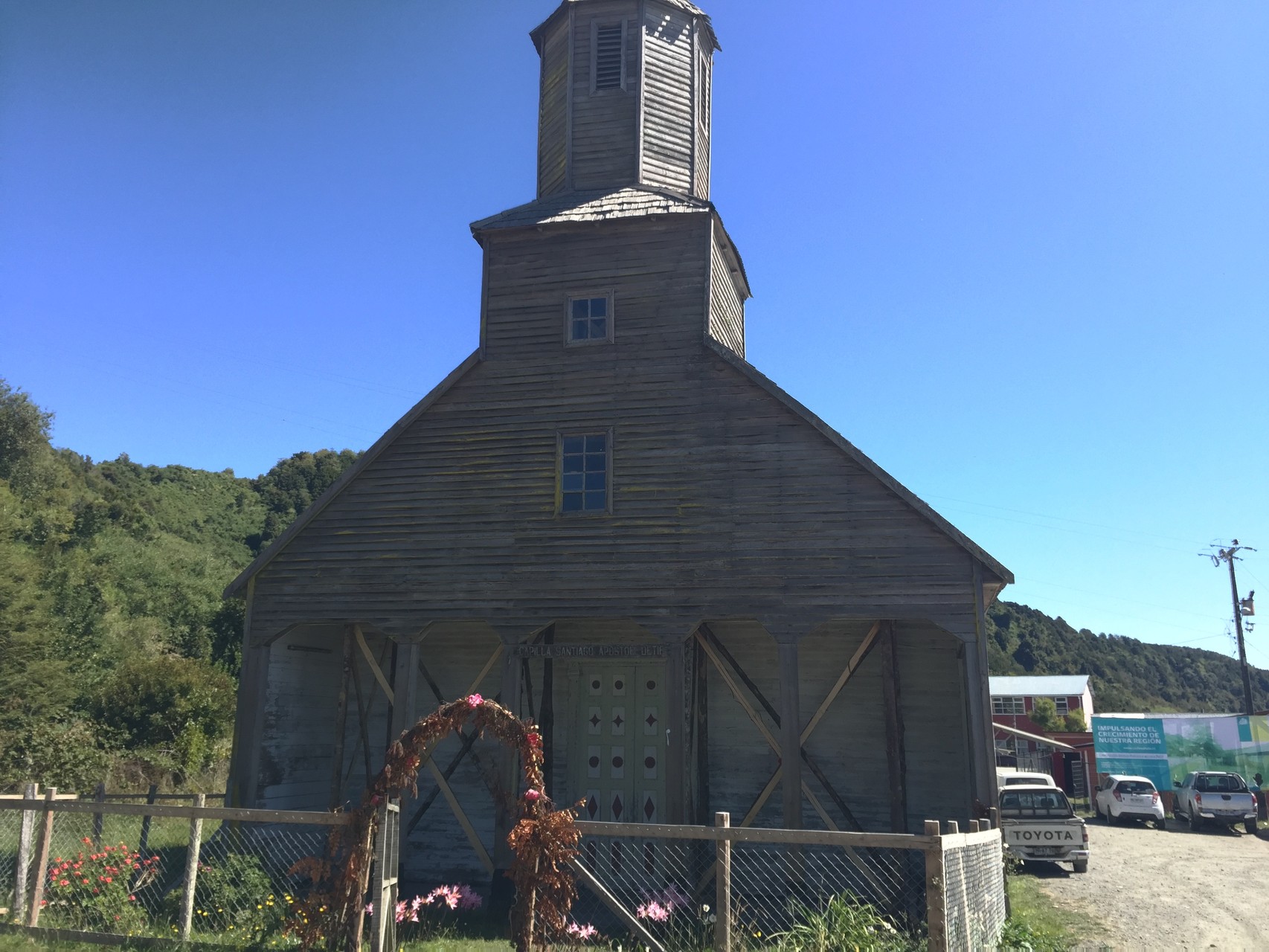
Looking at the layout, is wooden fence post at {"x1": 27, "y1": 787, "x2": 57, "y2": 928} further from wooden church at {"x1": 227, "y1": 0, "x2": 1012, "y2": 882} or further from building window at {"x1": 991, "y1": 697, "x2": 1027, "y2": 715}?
building window at {"x1": 991, "y1": 697, "x2": 1027, "y2": 715}

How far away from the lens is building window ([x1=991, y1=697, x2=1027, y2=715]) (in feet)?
171

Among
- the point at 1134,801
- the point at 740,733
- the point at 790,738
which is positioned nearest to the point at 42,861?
the point at 790,738

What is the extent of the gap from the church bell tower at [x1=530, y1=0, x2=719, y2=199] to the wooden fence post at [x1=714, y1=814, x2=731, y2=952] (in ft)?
37.8

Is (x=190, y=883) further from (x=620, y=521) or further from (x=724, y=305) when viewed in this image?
(x=724, y=305)

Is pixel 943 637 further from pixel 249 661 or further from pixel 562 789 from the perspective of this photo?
pixel 249 661

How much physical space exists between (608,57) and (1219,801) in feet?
87.1

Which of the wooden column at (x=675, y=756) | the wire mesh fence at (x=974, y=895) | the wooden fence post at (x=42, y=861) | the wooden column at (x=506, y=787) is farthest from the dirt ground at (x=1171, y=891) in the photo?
the wooden fence post at (x=42, y=861)

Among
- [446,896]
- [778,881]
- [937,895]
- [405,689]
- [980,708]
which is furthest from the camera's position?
[405,689]

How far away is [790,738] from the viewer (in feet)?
39.4

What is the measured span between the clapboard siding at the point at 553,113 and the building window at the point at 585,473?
5.33 metres

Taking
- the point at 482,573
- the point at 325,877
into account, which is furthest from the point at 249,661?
the point at 325,877

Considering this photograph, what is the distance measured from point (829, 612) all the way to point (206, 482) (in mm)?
68561

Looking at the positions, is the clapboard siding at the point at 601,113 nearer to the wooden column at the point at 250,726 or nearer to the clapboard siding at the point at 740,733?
the clapboard siding at the point at 740,733

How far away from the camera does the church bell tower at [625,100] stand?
53.0 ft
